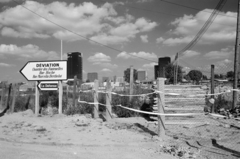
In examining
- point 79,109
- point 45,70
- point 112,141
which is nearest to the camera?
point 112,141

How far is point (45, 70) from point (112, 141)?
20.4 feet

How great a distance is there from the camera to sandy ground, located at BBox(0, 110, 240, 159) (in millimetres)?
4969

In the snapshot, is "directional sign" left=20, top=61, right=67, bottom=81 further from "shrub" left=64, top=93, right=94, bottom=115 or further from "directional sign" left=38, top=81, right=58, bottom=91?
"shrub" left=64, top=93, right=94, bottom=115

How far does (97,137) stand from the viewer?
21.1 ft

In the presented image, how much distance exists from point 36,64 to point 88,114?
138 inches

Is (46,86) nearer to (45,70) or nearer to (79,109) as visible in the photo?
(45,70)

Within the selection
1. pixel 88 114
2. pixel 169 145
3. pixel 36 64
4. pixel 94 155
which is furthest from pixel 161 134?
pixel 36 64

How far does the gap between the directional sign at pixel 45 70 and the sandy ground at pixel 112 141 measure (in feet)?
9.63

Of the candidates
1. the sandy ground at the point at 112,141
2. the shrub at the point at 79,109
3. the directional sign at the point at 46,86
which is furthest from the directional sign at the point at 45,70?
the sandy ground at the point at 112,141

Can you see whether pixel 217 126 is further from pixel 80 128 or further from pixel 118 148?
pixel 80 128

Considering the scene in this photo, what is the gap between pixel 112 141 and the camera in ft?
19.7

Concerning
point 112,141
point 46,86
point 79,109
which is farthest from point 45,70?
point 112,141

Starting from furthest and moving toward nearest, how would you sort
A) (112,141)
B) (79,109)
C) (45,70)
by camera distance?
(79,109), (45,70), (112,141)

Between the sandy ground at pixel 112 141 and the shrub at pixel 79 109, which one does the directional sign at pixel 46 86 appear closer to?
the shrub at pixel 79 109
